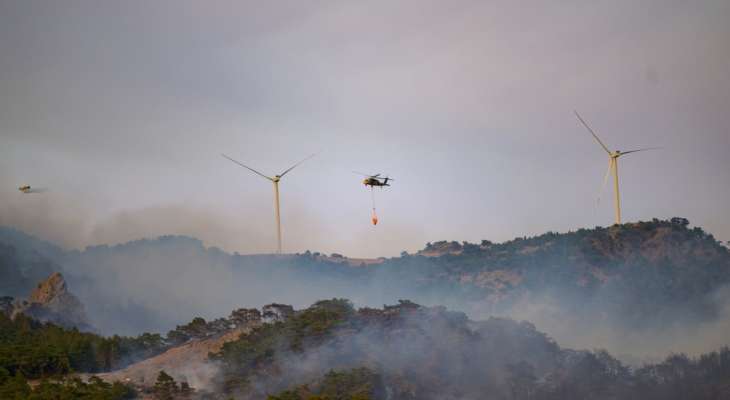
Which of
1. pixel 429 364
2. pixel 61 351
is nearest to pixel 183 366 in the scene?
pixel 61 351

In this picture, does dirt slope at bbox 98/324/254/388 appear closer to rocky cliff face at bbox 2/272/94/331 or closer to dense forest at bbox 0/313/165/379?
dense forest at bbox 0/313/165/379

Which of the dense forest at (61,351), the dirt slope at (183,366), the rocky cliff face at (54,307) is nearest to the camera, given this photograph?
the dense forest at (61,351)

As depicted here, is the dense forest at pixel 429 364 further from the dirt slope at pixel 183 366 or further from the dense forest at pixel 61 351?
the dense forest at pixel 61 351

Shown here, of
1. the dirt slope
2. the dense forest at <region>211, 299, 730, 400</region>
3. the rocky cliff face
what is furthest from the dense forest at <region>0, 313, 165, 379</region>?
the rocky cliff face

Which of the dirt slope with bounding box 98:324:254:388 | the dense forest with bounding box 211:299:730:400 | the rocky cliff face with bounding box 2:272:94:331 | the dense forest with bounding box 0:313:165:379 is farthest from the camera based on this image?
the rocky cliff face with bounding box 2:272:94:331

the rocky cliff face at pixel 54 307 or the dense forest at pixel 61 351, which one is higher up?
the rocky cliff face at pixel 54 307

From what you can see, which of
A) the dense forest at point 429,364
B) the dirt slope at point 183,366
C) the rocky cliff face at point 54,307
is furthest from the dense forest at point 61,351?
the rocky cliff face at point 54,307

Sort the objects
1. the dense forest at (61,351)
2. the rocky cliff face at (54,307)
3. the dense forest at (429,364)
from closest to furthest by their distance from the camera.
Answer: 1. the dense forest at (429,364)
2. the dense forest at (61,351)
3. the rocky cliff face at (54,307)

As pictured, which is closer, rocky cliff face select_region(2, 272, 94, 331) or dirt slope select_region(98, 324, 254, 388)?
Answer: dirt slope select_region(98, 324, 254, 388)

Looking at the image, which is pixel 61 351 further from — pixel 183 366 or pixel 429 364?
pixel 429 364
